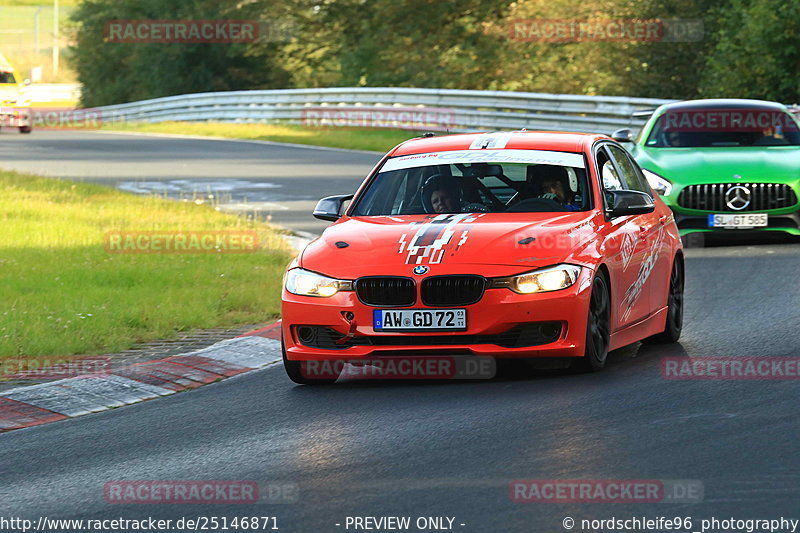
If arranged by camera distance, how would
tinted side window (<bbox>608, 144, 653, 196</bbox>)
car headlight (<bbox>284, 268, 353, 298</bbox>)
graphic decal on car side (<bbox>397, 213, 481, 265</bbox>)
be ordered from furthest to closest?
1. tinted side window (<bbox>608, 144, 653, 196</bbox>)
2. car headlight (<bbox>284, 268, 353, 298</bbox>)
3. graphic decal on car side (<bbox>397, 213, 481, 265</bbox>)

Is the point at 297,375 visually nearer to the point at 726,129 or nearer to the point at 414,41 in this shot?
the point at 726,129

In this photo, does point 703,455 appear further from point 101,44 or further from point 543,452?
point 101,44

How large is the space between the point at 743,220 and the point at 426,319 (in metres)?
7.87

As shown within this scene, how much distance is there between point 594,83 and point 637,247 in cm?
3615

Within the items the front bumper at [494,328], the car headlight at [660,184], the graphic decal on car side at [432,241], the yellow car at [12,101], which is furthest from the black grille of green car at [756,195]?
the yellow car at [12,101]

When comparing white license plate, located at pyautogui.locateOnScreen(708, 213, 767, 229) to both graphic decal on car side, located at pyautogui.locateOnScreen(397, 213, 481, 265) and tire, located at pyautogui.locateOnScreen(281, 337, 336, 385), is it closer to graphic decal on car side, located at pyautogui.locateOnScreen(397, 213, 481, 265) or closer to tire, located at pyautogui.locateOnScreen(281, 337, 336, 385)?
graphic decal on car side, located at pyautogui.locateOnScreen(397, 213, 481, 265)

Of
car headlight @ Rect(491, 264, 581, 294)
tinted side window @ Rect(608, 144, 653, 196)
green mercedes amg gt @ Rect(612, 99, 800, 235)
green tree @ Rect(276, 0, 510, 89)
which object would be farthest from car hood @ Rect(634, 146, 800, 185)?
green tree @ Rect(276, 0, 510, 89)

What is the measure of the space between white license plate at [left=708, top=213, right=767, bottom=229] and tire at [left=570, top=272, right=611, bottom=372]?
6884 mm

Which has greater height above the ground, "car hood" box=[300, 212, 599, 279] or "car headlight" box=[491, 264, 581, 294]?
"car hood" box=[300, 212, 599, 279]

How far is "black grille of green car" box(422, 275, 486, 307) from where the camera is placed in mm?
8906

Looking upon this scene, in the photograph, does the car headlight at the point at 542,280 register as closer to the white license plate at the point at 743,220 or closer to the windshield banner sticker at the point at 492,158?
the windshield banner sticker at the point at 492,158

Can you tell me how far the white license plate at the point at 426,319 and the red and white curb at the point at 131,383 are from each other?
1.52 meters

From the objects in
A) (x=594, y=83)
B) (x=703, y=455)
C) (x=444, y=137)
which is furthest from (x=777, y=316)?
Answer: (x=594, y=83)

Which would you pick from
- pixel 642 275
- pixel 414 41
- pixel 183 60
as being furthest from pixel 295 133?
pixel 183 60
